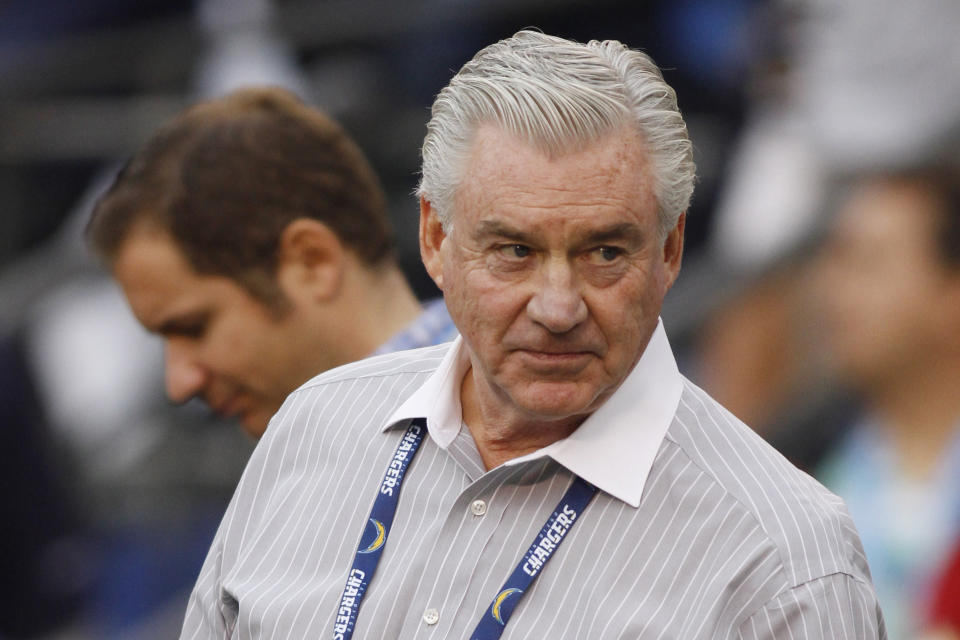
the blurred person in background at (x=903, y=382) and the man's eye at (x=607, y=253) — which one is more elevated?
the man's eye at (x=607, y=253)

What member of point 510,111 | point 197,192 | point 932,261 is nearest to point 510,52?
point 510,111

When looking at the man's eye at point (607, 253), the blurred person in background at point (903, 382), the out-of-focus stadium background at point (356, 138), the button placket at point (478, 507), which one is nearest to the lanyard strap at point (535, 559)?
the button placket at point (478, 507)

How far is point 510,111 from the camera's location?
1924 mm

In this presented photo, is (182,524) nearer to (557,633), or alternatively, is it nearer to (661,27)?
(661,27)

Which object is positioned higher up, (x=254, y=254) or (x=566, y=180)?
(x=566, y=180)

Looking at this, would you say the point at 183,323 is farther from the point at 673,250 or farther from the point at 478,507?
the point at 673,250

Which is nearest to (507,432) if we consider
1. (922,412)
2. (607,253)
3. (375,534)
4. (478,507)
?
(478,507)

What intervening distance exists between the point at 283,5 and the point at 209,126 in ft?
11.2

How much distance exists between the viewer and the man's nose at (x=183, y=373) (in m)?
3.06

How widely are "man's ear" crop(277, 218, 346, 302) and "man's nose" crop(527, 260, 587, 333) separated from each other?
3.74 feet

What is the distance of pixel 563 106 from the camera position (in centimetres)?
189

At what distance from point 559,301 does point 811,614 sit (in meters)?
0.50

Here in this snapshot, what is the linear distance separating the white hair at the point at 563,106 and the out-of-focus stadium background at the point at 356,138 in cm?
243

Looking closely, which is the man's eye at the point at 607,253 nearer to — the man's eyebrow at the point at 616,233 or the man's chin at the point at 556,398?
the man's eyebrow at the point at 616,233
